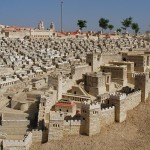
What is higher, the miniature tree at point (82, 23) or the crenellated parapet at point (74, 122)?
the miniature tree at point (82, 23)

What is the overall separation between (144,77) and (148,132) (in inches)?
195

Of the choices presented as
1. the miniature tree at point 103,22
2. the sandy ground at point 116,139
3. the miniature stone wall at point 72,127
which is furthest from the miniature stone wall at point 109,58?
the miniature tree at point 103,22

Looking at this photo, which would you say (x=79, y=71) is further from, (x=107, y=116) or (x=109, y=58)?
(x=107, y=116)

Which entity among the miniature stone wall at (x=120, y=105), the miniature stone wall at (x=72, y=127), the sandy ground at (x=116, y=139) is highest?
the miniature stone wall at (x=120, y=105)

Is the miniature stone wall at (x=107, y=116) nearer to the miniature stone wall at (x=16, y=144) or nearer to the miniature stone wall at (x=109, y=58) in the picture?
the miniature stone wall at (x=16, y=144)

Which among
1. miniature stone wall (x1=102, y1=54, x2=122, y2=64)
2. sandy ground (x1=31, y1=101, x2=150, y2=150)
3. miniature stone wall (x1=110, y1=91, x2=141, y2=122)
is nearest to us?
sandy ground (x1=31, y1=101, x2=150, y2=150)

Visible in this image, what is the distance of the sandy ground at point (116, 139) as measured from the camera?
812 inches

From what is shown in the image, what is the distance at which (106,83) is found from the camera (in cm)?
2812

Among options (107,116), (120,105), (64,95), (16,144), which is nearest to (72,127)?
(107,116)

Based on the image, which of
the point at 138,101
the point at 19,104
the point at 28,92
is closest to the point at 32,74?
the point at 28,92

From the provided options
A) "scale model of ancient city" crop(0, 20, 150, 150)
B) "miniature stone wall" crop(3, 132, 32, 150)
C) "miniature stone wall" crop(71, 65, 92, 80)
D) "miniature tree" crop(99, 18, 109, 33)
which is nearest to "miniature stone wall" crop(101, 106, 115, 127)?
"scale model of ancient city" crop(0, 20, 150, 150)

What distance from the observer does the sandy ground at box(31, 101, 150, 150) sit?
20.6 m

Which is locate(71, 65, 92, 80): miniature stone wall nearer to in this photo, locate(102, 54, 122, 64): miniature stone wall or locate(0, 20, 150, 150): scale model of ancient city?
locate(0, 20, 150, 150): scale model of ancient city

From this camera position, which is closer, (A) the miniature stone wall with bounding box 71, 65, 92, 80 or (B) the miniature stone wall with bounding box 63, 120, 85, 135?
(B) the miniature stone wall with bounding box 63, 120, 85, 135
